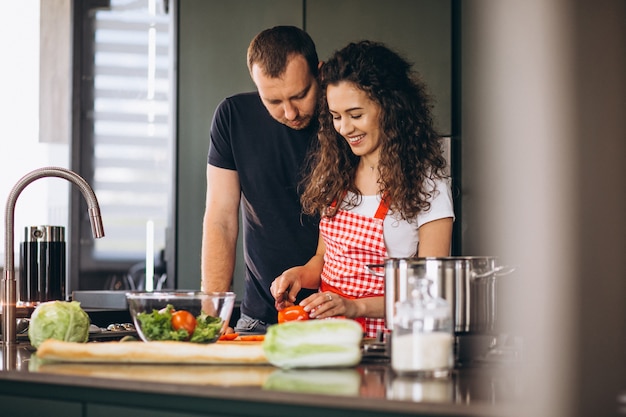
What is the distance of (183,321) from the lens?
1663 millimetres

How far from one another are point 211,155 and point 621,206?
130cm

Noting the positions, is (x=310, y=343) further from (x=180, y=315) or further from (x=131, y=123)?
(x=131, y=123)

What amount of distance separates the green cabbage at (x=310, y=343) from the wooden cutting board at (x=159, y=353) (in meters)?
0.07

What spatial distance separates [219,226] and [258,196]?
17 cm

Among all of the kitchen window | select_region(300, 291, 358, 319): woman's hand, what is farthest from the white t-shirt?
the kitchen window

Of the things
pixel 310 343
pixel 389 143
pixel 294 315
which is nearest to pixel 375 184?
pixel 389 143

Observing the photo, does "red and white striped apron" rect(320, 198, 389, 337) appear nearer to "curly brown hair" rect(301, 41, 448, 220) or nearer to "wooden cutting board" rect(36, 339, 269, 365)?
"curly brown hair" rect(301, 41, 448, 220)

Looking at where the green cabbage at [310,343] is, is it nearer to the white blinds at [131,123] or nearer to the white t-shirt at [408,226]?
the white t-shirt at [408,226]

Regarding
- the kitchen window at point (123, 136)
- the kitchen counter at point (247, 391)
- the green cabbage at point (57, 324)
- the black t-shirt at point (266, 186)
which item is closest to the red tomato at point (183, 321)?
the kitchen counter at point (247, 391)

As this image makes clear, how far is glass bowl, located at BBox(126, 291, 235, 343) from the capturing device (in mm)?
1658

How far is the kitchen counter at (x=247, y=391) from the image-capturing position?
1.15 m

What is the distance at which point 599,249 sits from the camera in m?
2.81

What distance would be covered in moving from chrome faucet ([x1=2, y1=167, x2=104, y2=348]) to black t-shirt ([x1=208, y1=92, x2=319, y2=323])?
901mm

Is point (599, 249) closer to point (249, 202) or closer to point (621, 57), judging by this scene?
point (621, 57)
